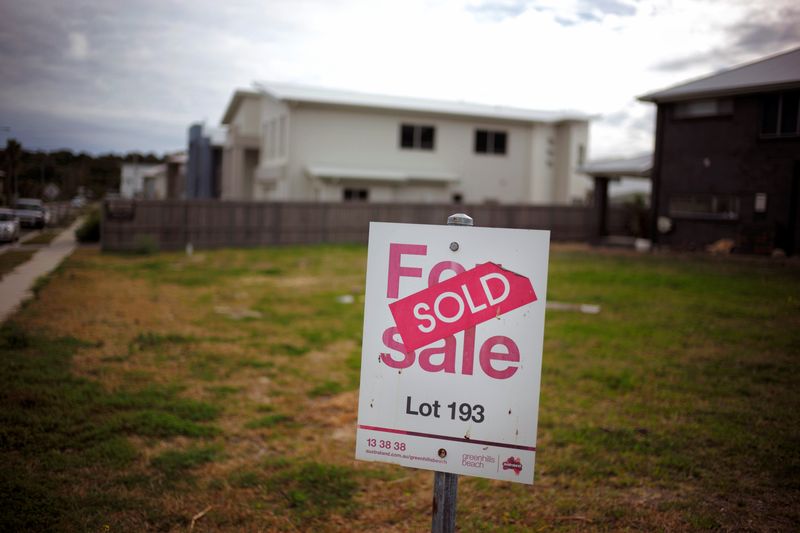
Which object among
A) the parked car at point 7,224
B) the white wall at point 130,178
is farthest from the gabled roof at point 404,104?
the white wall at point 130,178

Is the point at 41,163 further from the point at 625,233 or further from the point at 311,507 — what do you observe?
the point at 625,233

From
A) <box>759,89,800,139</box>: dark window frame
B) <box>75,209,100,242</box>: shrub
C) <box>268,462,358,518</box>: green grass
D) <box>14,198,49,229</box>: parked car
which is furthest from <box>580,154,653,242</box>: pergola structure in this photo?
<box>268,462,358,518</box>: green grass

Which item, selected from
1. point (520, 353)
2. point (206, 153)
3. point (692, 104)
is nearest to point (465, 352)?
point (520, 353)

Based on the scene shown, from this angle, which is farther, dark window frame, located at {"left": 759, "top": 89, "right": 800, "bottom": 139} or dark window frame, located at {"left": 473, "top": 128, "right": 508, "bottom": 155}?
dark window frame, located at {"left": 473, "top": 128, "right": 508, "bottom": 155}

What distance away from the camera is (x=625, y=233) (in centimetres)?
2938

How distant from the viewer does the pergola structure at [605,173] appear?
79.5 ft

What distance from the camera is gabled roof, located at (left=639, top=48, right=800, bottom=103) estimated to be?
18.7 metres

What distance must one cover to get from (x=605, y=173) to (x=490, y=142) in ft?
25.0

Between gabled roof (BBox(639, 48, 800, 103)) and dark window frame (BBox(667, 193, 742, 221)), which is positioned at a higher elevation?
gabled roof (BBox(639, 48, 800, 103))

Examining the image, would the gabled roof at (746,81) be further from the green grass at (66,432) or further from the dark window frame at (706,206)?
the green grass at (66,432)

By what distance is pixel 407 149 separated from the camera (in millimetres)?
29969

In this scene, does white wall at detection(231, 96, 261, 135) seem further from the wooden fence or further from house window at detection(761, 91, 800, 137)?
house window at detection(761, 91, 800, 137)

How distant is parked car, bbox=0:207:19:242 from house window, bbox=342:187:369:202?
13.7m

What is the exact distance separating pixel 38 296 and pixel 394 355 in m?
10.7
